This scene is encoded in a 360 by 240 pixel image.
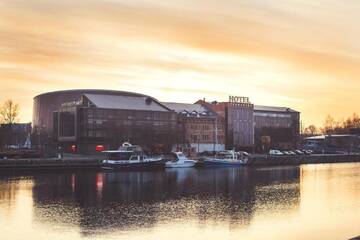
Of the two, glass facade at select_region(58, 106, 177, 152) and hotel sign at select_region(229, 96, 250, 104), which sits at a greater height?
hotel sign at select_region(229, 96, 250, 104)

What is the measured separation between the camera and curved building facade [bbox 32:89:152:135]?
6206 inches

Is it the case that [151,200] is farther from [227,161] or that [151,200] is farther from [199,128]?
[199,128]

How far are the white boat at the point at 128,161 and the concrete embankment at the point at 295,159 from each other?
93.2 ft

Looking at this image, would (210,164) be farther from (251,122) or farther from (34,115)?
(34,115)

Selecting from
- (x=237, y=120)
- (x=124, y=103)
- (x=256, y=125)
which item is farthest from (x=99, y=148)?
(x=256, y=125)

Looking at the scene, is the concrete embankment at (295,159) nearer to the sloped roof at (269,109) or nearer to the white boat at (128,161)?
the white boat at (128,161)

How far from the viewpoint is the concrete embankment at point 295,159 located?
118 metres

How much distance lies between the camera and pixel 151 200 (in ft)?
157

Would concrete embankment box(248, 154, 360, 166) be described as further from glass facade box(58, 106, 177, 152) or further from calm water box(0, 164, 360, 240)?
calm water box(0, 164, 360, 240)

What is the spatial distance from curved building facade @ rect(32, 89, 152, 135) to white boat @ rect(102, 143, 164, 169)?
62.8 m

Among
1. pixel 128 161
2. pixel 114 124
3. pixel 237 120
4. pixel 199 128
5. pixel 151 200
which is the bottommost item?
pixel 151 200

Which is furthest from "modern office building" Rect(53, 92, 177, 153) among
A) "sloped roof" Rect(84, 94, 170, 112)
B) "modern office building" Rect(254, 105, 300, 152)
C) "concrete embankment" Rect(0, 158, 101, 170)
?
"modern office building" Rect(254, 105, 300, 152)

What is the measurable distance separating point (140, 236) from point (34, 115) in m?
158

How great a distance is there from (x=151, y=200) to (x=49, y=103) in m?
128
